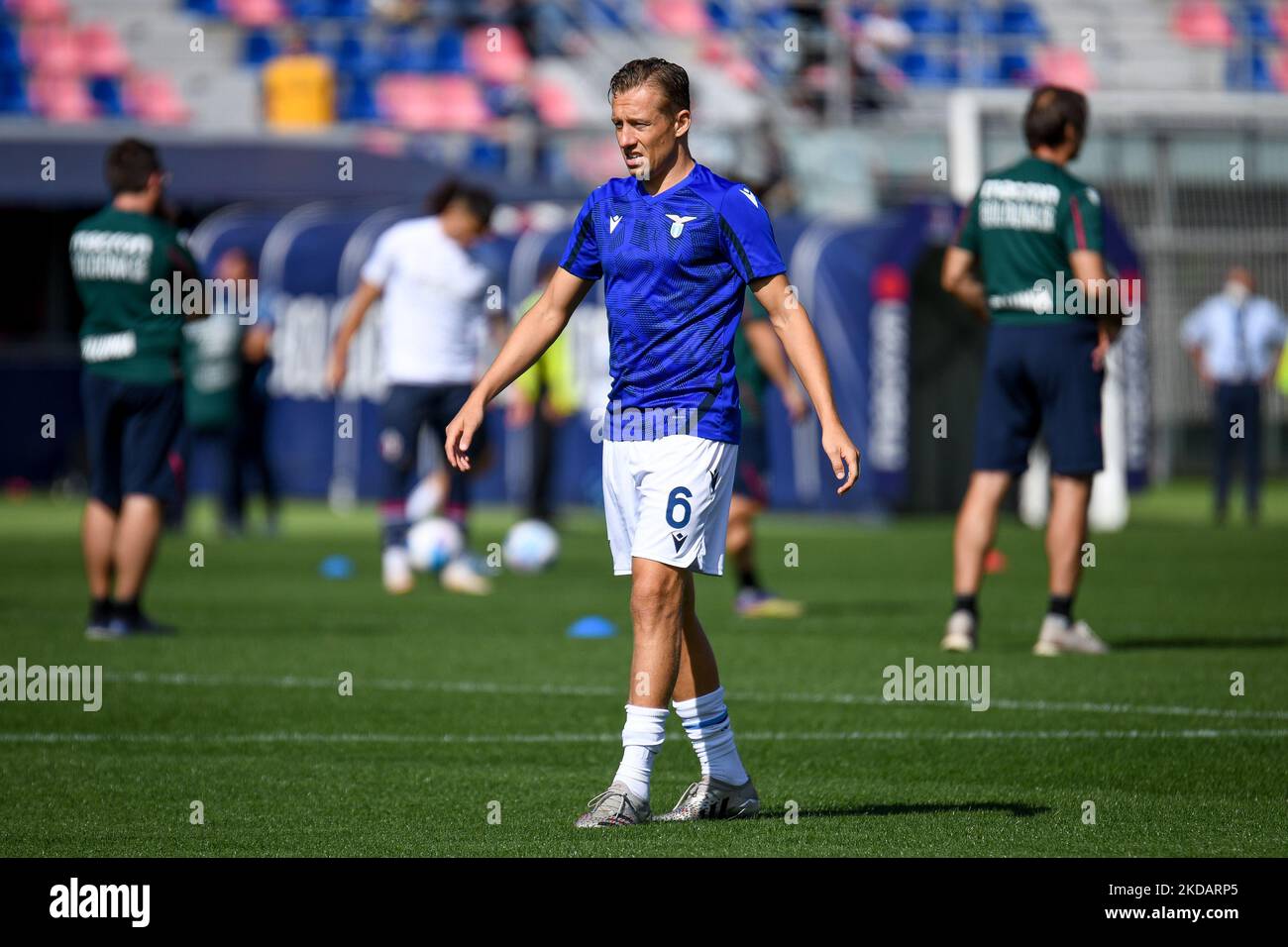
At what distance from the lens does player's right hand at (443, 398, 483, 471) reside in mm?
6492

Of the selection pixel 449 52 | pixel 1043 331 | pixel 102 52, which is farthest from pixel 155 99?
pixel 1043 331

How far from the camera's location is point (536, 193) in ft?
86.9

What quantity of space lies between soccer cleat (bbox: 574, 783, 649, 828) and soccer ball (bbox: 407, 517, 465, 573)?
8.54 m

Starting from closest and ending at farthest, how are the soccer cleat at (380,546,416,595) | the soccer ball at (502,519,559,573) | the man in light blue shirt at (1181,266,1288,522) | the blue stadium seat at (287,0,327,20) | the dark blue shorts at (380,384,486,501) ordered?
the dark blue shorts at (380,384,486,501), the soccer cleat at (380,546,416,595), the soccer ball at (502,519,559,573), the man in light blue shirt at (1181,266,1288,522), the blue stadium seat at (287,0,327,20)

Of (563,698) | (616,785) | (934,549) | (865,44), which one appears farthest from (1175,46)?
(616,785)

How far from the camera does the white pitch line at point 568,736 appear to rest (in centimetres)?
821

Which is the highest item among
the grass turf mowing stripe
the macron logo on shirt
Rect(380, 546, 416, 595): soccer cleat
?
the macron logo on shirt

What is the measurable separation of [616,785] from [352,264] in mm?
19528

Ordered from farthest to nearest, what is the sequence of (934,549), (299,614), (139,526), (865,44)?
(865,44) → (934,549) → (299,614) → (139,526)

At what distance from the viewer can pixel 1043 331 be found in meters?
10.6

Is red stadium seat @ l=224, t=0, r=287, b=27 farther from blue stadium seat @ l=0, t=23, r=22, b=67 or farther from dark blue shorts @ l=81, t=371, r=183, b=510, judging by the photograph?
dark blue shorts @ l=81, t=371, r=183, b=510

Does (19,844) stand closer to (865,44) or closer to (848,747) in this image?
(848,747)

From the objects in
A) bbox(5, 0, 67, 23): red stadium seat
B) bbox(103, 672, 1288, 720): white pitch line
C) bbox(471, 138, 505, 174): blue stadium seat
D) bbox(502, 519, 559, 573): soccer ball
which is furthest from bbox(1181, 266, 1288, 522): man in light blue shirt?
bbox(5, 0, 67, 23): red stadium seat

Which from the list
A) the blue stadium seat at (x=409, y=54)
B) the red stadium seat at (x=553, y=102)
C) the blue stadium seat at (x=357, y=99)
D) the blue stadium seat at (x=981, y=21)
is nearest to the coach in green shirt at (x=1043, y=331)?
the red stadium seat at (x=553, y=102)
